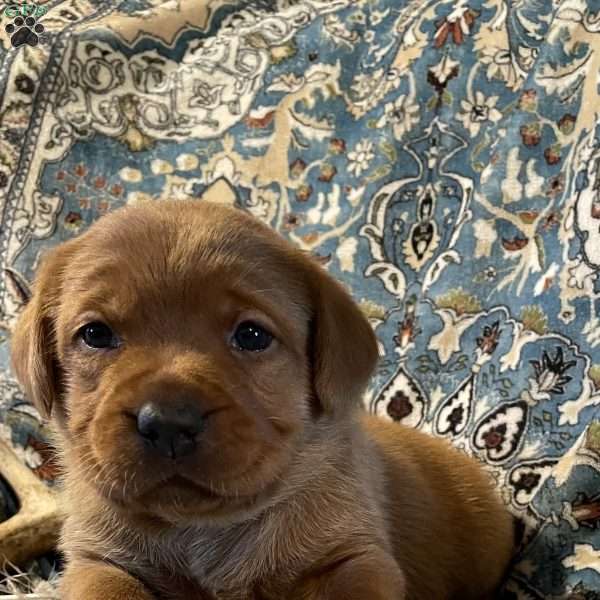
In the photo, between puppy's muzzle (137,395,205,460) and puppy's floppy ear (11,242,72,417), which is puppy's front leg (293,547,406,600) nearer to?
puppy's muzzle (137,395,205,460)

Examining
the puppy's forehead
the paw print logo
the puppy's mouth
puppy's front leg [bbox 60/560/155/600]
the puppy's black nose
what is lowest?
puppy's front leg [bbox 60/560/155/600]

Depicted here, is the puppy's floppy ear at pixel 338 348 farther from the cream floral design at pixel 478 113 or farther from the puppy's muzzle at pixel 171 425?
the cream floral design at pixel 478 113

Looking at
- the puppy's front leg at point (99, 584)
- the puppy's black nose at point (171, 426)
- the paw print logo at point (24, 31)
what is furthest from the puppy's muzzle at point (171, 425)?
the paw print logo at point (24, 31)

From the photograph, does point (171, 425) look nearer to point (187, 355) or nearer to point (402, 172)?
point (187, 355)

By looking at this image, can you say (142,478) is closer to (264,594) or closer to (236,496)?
(236,496)

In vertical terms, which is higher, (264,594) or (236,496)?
(236,496)

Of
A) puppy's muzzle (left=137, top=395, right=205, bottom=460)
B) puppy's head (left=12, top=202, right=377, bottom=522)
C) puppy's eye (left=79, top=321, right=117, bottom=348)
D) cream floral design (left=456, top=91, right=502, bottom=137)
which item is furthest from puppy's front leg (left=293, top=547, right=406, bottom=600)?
cream floral design (left=456, top=91, right=502, bottom=137)

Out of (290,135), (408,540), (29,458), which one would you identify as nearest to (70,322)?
(408,540)
